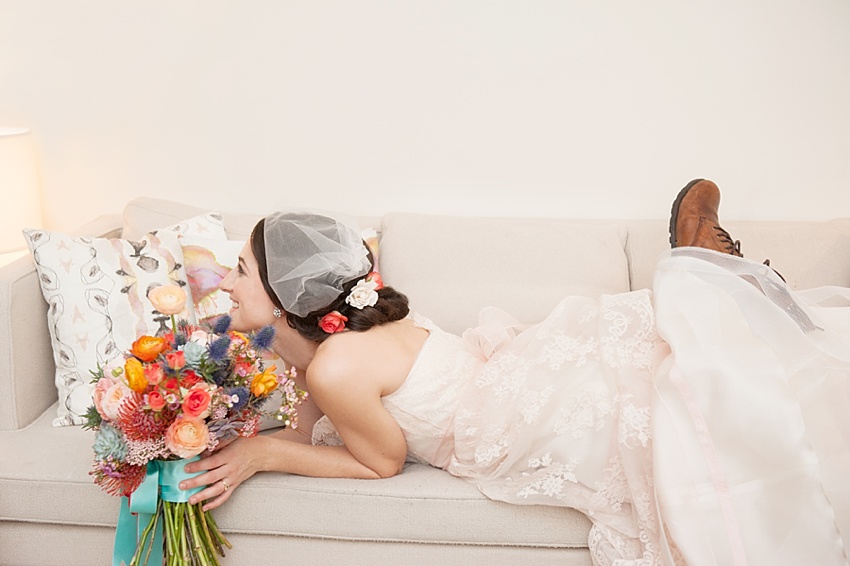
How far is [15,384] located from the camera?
2.17 m

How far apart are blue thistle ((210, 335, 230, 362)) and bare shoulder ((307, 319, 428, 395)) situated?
0.27 m

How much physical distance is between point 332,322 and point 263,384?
28cm

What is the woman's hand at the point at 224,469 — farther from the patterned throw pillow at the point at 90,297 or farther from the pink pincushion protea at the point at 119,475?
the patterned throw pillow at the point at 90,297

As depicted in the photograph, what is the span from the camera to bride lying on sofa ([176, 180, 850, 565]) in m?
1.67

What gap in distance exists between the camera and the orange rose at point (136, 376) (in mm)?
1567

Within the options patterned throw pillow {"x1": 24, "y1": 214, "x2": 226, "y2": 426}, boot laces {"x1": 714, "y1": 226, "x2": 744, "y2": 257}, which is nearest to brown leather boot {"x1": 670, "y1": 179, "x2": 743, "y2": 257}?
boot laces {"x1": 714, "y1": 226, "x2": 744, "y2": 257}

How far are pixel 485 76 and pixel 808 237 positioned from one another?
1.15 metres

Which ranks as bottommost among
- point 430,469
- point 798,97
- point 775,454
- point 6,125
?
point 430,469

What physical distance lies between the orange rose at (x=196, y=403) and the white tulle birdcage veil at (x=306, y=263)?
395mm

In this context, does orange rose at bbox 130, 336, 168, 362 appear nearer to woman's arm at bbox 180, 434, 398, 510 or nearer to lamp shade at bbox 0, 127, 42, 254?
woman's arm at bbox 180, 434, 398, 510

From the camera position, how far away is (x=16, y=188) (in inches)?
112

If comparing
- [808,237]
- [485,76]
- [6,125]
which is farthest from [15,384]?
[808,237]

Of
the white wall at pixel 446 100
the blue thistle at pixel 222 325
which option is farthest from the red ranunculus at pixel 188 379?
the white wall at pixel 446 100

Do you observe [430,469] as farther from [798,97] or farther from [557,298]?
[798,97]
